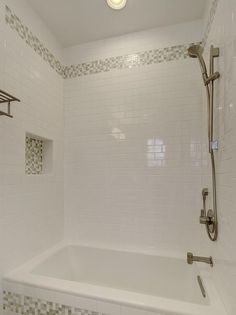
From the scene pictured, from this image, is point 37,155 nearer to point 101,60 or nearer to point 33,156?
point 33,156

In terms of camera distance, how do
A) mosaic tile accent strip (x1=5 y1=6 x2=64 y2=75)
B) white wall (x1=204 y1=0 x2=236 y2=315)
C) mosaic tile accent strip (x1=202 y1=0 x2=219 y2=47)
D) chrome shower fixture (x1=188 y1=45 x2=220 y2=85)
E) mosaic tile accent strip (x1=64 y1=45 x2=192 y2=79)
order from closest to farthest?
white wall (x1=204 y1=0 x2=236 y2=315) → chrome shower fixture (x1=188 y1=45 x2=220 y2=85) → mosaic tile accent strip (x1=202 y1=0 x2=219 y2=47) → mosaic tile accent strip (x1=5 y1=6 x2=64 y2=75) → mosaic tile accent strip (x1=64 y1=45 x2=192 y2=79)

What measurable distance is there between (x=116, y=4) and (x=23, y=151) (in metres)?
1.42

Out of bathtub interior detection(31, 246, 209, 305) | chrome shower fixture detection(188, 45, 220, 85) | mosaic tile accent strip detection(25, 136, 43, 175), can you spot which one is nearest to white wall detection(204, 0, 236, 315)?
chrome shower fixture detection(188, 45, 220, 85)

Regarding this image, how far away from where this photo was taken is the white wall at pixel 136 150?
199 cm

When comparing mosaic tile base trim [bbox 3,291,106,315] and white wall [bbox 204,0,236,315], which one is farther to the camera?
mosaic tile base trim [bbox 3,291,106,315]

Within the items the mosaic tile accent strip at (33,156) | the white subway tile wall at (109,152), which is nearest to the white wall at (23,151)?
the white subway tile wall at (109,152)

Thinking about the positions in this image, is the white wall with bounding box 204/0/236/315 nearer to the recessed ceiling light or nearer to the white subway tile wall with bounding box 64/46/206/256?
the white subway tile wall with bounding box 64/46/206/256

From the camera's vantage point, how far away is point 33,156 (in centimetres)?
201

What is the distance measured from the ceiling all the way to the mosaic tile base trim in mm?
2248

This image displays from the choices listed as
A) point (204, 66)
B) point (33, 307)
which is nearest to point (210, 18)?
point (204, 66)

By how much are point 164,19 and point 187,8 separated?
0.22 m

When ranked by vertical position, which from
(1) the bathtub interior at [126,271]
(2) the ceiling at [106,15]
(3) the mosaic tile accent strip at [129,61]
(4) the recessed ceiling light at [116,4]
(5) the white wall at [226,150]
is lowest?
(1) the bathtub interior at [126,271]

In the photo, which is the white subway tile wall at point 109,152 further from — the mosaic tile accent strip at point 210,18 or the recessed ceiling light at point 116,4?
the recessed ceiling light at point 116,4

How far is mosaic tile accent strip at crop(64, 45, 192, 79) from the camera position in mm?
2050
